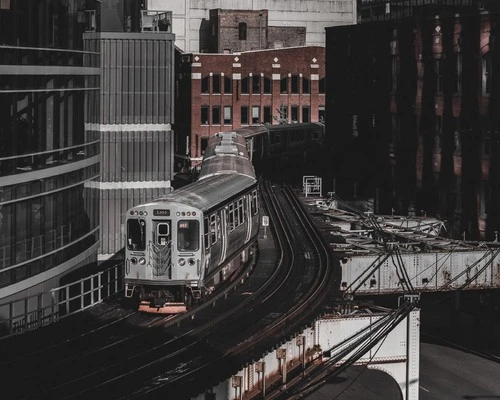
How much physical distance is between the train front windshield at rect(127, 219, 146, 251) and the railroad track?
2.37 metres

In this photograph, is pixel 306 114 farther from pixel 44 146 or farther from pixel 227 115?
pixel 44 146

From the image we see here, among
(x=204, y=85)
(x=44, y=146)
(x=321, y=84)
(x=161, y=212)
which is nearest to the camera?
(x=161, y=212)

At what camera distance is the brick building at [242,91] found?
9194 cm

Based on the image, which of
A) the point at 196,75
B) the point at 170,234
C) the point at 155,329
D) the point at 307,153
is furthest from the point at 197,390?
the point at 196,75

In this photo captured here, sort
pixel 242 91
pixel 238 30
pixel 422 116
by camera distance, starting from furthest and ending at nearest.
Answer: pixel 238 30 < pixel 242 91 < pixel 422 116

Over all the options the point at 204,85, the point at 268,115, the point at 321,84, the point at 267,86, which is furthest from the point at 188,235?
the point at 321,84

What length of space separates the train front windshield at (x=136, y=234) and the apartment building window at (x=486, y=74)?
91.6 ft

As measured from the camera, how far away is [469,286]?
45.1 metres

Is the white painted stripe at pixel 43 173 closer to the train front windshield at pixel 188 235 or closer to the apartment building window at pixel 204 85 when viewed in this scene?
the train front windshield at pixel 188 235

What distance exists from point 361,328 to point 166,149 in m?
14.8

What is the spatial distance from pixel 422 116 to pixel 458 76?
4.80 meters

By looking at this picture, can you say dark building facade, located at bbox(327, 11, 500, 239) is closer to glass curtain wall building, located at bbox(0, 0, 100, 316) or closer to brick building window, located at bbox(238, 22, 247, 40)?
glass curtain wall building, located at bbox(0, 0, 100, 316)

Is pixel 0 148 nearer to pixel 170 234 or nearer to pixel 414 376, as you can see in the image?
pixel 170 234

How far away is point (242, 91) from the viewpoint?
93.9 m
